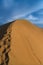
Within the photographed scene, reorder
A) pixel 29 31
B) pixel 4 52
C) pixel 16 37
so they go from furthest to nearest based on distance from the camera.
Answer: pixel 29 31
pixel 16 37
pixel 4 52

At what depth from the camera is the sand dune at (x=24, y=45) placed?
16203 mm

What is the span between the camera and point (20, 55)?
1652 cm

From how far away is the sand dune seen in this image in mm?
16203

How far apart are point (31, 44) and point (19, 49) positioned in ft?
5.14

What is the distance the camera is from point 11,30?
60.3 ft

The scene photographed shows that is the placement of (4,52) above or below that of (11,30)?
below

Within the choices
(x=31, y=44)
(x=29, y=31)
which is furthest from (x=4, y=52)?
(x=29, y=31)

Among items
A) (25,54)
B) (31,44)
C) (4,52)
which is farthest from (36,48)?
(4,52)

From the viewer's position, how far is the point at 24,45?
1756 centimetres

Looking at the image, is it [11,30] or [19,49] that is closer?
[19,49]

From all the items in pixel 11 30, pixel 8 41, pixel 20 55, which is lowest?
pixel 20 55

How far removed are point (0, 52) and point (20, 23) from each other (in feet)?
14.7

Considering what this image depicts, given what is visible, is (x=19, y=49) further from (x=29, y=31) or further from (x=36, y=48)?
(x=29, y=31)

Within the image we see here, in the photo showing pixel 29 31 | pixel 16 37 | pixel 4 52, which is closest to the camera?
pixel 4 52
